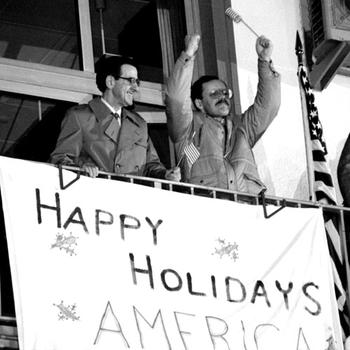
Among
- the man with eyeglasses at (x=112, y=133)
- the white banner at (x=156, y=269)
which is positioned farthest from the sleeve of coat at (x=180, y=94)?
the white banner at (x=156, y=269)

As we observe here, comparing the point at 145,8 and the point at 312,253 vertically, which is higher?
the point at 145,8

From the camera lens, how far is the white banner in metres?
10.1

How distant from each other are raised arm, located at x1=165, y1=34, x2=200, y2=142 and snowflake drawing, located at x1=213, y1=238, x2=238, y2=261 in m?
1.02

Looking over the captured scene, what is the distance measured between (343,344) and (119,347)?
195cm

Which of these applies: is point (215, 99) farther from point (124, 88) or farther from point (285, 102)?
point (285, 102)

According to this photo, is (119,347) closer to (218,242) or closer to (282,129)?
(218,242)

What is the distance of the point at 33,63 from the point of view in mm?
12438

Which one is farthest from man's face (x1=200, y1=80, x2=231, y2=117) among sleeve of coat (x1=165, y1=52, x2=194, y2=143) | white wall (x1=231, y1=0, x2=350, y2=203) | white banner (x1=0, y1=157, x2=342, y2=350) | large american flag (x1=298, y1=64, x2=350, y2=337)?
large american flag (x1=298, y1=64, x2=350, y2=337)

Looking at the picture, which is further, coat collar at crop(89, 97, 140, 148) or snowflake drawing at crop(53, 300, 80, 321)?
coat collar at crop(89, 97, 140, 148)

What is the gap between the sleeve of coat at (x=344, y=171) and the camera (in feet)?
41.4

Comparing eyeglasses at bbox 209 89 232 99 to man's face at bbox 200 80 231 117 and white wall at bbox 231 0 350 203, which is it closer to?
man's face at bbox 200 80 231 117

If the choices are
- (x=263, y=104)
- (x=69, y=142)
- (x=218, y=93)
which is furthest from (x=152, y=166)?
(x=263, y=104)

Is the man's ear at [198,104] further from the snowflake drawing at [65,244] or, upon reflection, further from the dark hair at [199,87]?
the snowflake drawing at [65,244]

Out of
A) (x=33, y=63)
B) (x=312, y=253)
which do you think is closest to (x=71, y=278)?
(x=312, y=253)
